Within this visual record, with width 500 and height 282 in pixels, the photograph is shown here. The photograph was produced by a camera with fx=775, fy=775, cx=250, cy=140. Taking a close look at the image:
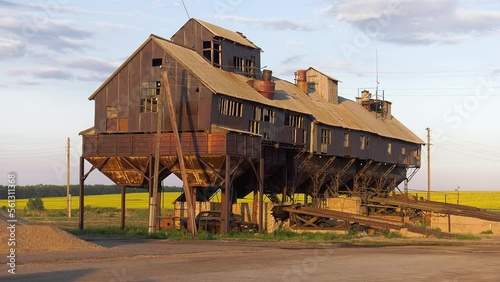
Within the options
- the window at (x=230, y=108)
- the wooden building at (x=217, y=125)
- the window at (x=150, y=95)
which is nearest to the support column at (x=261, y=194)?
the wooden building at (x=217, y=125)

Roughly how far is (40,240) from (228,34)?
26.2m

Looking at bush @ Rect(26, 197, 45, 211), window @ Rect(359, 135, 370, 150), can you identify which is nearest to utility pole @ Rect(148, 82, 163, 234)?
window @ Rect(359, 135, 370, 150)

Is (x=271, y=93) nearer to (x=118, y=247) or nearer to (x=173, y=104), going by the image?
(x=173, y=104)

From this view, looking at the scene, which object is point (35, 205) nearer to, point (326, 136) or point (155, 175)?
point (326, 136)

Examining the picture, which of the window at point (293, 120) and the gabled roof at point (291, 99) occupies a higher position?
the gabled roof at point (291, 99)

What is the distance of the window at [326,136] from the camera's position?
5790 centimetres

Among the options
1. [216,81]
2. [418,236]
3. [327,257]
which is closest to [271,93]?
[216,81]

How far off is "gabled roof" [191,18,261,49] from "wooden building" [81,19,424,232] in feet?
0.40

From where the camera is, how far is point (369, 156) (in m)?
65.8

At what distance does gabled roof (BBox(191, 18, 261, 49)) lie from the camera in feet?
170

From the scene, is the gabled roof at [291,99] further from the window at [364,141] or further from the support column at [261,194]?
the support column at [261,194]

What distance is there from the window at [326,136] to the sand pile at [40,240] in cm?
2797

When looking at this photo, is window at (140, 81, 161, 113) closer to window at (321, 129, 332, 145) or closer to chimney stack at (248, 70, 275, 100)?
chimney stack at (248, 70, 275, 100)

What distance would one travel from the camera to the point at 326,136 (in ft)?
192
